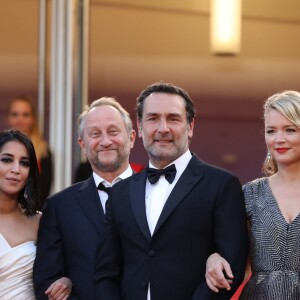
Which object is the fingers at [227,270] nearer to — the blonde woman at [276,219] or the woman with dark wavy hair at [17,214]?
the blonde woman at [276,219]

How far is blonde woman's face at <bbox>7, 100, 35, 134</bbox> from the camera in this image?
607 cm

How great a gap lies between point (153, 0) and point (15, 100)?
1.17m

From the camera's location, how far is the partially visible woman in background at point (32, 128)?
6082 millimetres

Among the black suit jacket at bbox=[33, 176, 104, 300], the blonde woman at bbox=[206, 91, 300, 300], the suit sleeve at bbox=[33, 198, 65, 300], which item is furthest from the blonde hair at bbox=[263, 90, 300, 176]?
the suit sleeve at bbox=[33, 198, 65, 300]

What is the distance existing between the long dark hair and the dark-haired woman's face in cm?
2

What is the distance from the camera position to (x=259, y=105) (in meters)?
6.17

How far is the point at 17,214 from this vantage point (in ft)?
13.8

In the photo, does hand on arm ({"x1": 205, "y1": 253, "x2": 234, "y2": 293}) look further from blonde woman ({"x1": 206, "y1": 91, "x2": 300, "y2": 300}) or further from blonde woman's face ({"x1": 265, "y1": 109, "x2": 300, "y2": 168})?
blonde woman's face ({"x1": 265, "y1": 109, "x2": 300, "y2": 168})

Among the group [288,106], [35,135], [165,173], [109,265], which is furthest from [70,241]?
[35,135]

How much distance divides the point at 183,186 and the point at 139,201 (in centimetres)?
18

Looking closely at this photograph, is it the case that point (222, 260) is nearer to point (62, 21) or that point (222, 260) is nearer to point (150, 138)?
point (150, 138)

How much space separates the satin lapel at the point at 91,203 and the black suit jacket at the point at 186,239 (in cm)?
36

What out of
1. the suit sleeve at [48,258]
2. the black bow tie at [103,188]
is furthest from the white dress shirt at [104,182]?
the suit sleeve at [48,258]

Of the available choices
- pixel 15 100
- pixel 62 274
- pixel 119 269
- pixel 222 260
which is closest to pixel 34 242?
pixel 62 274
